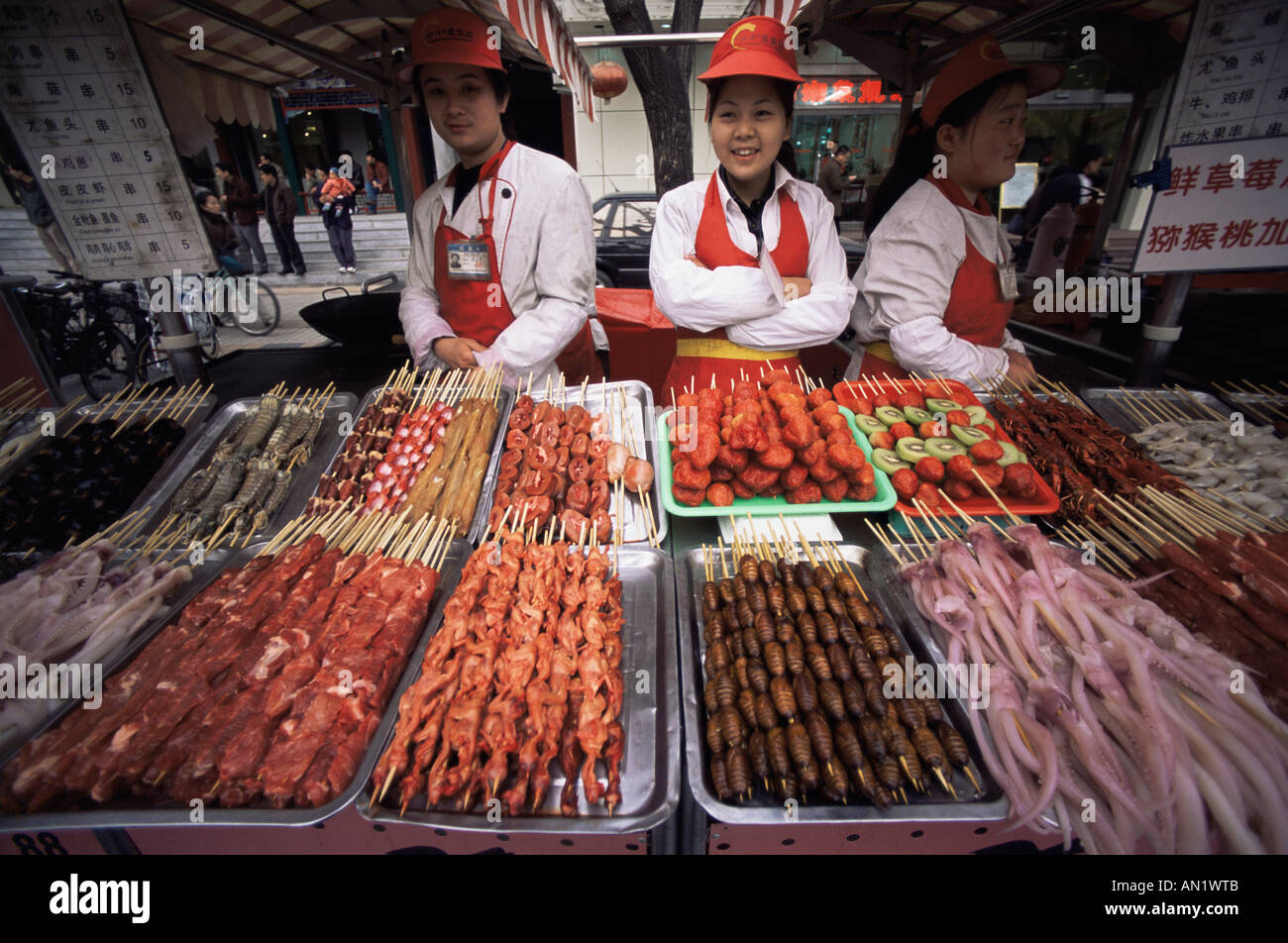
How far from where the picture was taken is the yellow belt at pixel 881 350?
162 inches

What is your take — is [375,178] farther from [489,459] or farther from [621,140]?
[489,459]

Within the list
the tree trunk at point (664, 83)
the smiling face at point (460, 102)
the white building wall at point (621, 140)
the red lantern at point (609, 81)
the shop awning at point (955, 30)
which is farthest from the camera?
the white building wall at point (621, 140)

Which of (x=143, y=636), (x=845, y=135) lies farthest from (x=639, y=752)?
(x=845, y=135)

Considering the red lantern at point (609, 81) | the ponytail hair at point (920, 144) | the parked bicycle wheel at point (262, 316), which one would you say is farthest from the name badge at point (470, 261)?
the parked bicycle wheel at point (262, 316)

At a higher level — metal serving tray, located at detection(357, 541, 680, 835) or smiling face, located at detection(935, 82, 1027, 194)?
smiling face, located at detection(935, 82, 1027, 194)

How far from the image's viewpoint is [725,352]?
3928 millimetres

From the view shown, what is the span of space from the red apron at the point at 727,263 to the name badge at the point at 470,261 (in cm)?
157

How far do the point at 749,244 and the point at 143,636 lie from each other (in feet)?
12.8

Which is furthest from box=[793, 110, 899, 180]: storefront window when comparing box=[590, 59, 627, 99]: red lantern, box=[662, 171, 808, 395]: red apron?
box=[662, 171, 808, 395]: red apron

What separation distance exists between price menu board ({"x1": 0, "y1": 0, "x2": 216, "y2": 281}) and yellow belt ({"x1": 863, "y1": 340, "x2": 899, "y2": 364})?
494cm

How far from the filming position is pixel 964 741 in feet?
6.23

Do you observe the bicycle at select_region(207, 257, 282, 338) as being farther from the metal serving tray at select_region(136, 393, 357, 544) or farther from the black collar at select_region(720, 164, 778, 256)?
the black collar at select_region(720, 164, 778, 256)

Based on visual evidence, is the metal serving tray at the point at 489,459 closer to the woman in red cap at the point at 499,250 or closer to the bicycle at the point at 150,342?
the woman in red cap at the point at 499,250

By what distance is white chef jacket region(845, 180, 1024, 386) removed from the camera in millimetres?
3602
